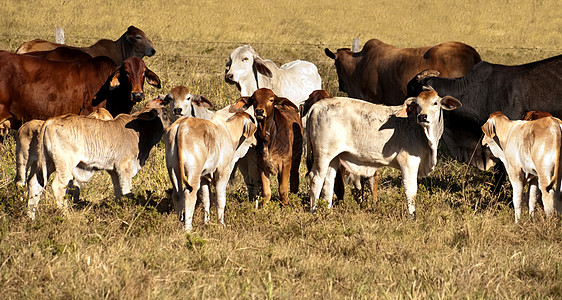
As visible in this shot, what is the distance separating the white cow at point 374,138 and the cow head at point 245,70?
299cm

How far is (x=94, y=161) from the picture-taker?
786 cm

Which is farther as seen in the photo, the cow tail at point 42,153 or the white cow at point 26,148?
the white cow at point 26,148

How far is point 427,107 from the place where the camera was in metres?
7.78

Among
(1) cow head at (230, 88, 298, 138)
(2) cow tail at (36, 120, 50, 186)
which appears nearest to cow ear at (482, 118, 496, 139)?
(1) cow head at (230, 88, 298, 138)

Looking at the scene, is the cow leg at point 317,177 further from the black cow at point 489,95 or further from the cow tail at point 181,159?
the black cow at point 489,95

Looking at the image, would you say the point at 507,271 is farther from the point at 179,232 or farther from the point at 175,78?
the point at 175,78

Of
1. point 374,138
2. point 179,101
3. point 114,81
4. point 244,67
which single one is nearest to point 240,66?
point 244,67

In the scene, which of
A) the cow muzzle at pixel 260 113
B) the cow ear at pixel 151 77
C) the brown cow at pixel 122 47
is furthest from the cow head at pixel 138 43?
the cow muzzle at pixel 260 113

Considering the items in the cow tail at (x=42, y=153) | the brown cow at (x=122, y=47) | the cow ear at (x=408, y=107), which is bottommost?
the cow tail at (x=42, y=153)

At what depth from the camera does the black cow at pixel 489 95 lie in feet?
30.2

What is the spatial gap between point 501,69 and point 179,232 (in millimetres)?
5024

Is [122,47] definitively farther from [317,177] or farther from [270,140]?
[317,177]

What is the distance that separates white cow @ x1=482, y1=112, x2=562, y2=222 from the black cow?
1188mm

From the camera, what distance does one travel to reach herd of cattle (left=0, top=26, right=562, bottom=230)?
24.4 feet
